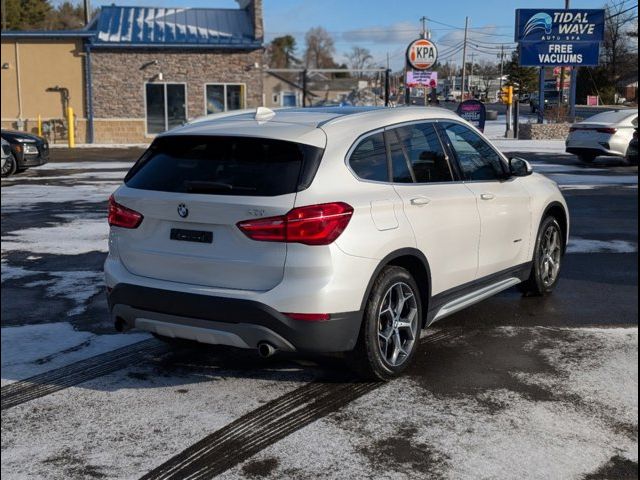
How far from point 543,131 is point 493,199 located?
24595 mm

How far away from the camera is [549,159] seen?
847 inches

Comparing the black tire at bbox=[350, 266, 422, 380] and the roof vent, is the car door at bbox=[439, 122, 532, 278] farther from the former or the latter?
the roof vent

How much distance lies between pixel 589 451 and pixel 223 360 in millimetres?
2518

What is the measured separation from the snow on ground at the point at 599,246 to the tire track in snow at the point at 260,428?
515cm

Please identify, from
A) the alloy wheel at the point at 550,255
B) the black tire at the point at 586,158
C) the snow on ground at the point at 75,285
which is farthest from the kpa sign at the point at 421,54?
the snow on ground at the point at 75,285

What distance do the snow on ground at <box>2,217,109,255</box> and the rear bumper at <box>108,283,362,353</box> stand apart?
4.75m

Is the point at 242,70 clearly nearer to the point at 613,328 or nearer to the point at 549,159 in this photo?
the point at 549,159

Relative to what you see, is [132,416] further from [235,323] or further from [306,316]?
[306,316]

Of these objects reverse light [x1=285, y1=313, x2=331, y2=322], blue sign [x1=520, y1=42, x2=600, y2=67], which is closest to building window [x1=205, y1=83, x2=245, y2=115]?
blue sign [x1=520, y1=42, x2=600, y2=67]

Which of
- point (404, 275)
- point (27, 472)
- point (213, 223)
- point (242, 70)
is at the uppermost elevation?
point (242, 70)

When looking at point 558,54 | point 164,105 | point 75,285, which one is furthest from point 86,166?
point 75,285

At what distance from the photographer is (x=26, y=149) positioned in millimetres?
18344

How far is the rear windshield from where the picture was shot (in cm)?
440

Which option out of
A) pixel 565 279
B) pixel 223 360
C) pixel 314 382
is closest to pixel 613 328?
pixel 565 279
